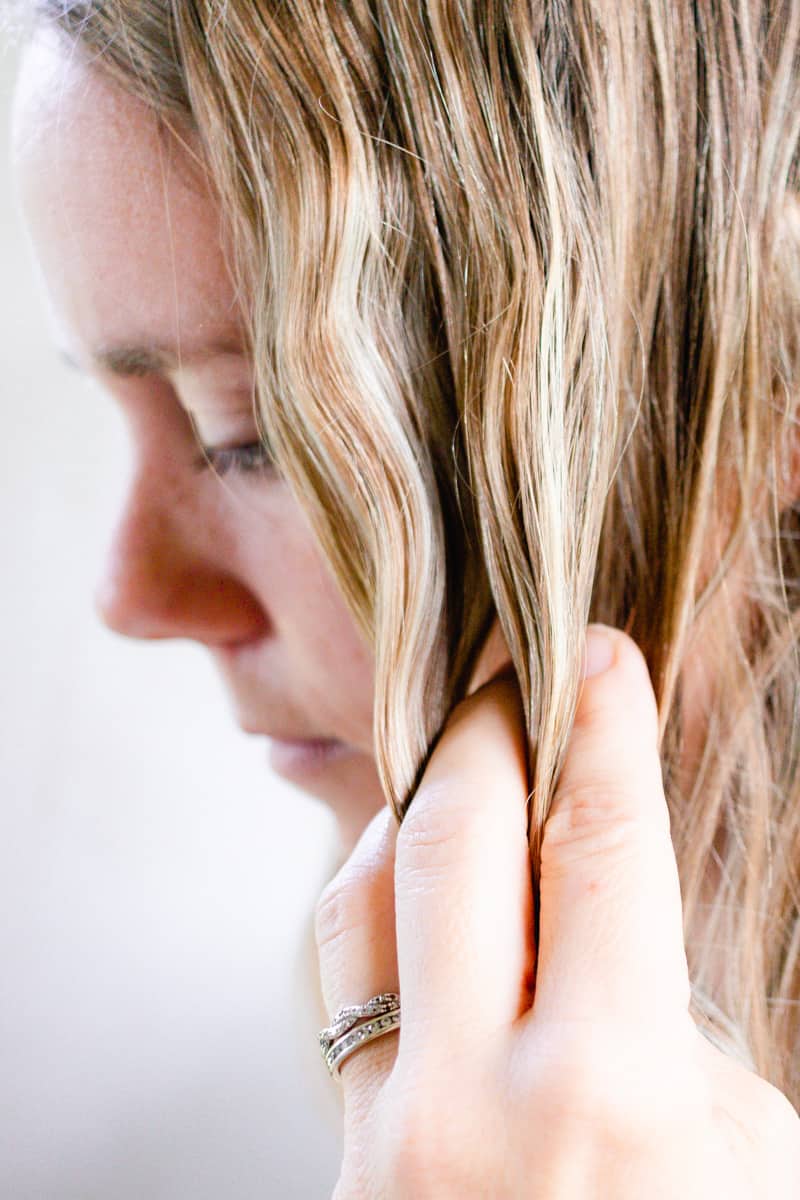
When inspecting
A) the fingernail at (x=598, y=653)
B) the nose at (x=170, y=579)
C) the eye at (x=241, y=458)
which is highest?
the eye at (x=241, y=458)

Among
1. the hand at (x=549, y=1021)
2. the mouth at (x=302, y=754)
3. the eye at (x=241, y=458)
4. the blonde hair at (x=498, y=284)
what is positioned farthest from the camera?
the mouth at (x=302, y=754)

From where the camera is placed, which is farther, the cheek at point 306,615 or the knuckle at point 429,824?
the cheek at point 306,615

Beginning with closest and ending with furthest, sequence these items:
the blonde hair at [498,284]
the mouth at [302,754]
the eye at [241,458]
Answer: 1. the blonde hair at [498,284]
2. the eye at [241,458]
3. the mouth at [302,754]

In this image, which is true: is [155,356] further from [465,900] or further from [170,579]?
[465,900]

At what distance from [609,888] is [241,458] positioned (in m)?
0.33

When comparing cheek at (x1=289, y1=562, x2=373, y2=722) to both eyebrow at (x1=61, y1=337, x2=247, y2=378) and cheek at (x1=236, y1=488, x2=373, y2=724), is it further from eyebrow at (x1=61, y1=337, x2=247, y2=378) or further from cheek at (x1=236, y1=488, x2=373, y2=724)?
eyebrow at (x1=61, y1=337, x2=247, y2=378)

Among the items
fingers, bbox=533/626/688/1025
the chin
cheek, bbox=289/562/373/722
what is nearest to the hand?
fingers, bbox=533/626/688/1025

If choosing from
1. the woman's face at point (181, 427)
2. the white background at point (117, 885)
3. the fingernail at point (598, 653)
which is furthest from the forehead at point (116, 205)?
the fingernail at point (598, 653)

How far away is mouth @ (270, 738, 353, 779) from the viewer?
Answer: 782 millimetres

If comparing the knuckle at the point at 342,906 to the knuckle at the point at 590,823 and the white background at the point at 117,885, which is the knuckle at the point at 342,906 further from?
the white background at the point at 117,885

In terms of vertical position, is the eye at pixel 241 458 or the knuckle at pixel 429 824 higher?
the eye at pixel 241 458

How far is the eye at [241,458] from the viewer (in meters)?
0.59

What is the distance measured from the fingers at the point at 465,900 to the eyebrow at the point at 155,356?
25cm

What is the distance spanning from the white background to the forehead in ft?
0.40
